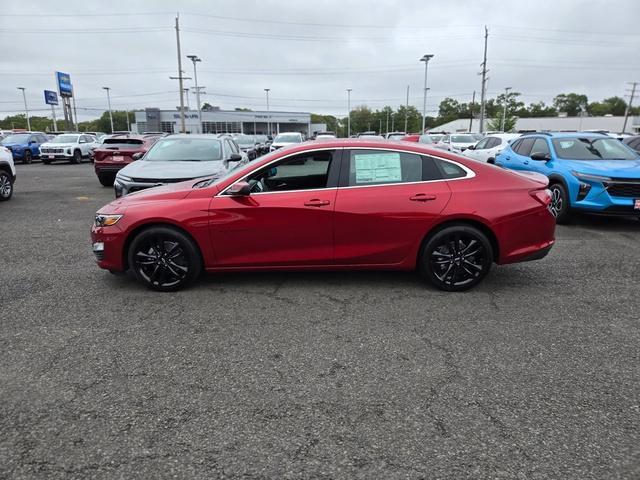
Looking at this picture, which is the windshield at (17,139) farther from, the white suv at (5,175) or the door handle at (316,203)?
the door handle at (316,203)

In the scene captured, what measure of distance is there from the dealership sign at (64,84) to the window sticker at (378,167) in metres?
64.7

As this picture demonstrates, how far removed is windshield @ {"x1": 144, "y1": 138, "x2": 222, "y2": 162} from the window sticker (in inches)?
205

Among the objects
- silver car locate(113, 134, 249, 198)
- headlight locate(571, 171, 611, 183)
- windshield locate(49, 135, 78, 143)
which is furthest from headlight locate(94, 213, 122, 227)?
windshield locate(49, 135, 78, 143)

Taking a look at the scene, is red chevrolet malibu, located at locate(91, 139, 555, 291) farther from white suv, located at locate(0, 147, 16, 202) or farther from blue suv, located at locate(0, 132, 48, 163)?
blue suv, located at locate(0, 132, 48, 163)

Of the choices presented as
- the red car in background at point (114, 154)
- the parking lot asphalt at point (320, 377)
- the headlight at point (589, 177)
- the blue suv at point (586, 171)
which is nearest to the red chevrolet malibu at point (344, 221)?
the parking lot asphalt at point (320, 377)

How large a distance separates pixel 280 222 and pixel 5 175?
10.2 metres

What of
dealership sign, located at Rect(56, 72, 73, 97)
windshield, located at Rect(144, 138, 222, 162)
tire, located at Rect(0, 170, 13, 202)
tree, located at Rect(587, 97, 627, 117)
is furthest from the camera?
tree, located at Rect(587, 97, 627, 117)

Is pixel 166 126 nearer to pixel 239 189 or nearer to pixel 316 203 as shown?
pixel 239 189

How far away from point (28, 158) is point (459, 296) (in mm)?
27683

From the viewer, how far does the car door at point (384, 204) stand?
4645 mm

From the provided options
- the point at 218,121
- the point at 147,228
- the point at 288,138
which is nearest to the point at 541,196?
the point at 147,228

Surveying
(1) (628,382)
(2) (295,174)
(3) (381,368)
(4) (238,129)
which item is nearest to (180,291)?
(2) (295,174)

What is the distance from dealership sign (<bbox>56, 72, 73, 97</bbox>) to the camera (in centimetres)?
5722

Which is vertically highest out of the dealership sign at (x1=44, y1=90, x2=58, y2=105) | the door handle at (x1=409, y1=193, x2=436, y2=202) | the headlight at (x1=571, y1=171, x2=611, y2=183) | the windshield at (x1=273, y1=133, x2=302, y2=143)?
the dealership sign at (x1=44, y1=90, x2=58, y2=105)
